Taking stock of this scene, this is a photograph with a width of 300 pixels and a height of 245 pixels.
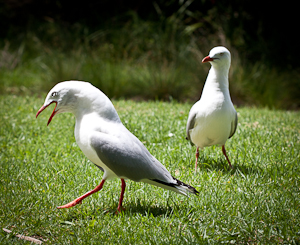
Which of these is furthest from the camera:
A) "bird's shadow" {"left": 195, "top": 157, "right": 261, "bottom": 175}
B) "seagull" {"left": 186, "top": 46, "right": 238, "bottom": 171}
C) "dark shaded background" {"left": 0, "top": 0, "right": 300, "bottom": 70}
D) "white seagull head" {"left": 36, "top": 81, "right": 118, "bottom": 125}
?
"dark shaded background" {"left": 0, "top": 0, "right": 300, "bottom": 70}

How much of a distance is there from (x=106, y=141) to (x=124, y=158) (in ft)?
0.60

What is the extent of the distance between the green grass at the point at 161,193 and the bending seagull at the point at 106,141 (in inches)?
9.1

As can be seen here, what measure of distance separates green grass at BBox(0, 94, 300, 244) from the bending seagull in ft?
0.76

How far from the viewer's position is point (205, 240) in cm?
232

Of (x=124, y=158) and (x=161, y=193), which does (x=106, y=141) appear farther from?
(x=161, y=193)

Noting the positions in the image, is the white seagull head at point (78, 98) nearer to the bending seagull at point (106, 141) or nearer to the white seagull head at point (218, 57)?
the bending seagull at point (106, 141)

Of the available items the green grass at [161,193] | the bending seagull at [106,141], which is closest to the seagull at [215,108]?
the green grass at [161,193]

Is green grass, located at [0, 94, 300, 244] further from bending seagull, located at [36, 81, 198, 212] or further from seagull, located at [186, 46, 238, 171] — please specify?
seagull, located at [186, 46, 238, 171]

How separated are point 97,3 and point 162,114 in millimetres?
9458

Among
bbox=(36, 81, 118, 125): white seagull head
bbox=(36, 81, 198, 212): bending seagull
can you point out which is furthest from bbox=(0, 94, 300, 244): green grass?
bbox=(36, 81, 118, 125): white seagull head

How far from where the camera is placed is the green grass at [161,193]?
240 centimetres

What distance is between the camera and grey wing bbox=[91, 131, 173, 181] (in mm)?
2434

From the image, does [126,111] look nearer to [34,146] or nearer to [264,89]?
[34,146]

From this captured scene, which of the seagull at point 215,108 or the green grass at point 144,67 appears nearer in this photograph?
the seagull at point 215,108
